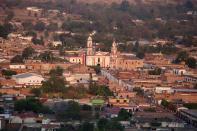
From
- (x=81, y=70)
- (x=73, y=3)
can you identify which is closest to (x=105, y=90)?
(x=81, y=70)

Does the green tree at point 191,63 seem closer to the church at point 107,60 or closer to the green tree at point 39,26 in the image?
the church at point 107,60

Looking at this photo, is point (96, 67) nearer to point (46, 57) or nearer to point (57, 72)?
point (46, 57)

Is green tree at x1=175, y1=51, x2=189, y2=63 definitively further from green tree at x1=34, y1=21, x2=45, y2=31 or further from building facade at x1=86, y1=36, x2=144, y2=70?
green tree at x1=34, y1=21, x2=45, y2=31

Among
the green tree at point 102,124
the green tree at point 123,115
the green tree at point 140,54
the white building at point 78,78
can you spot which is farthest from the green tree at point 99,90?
the green tree at point 140,54

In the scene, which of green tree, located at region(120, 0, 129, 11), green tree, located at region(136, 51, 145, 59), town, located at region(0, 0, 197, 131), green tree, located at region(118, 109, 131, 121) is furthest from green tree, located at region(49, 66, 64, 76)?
green tree, located at region(120, 0, 129, 11)

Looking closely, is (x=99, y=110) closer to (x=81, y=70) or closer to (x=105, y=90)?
(x=105, y=90)
